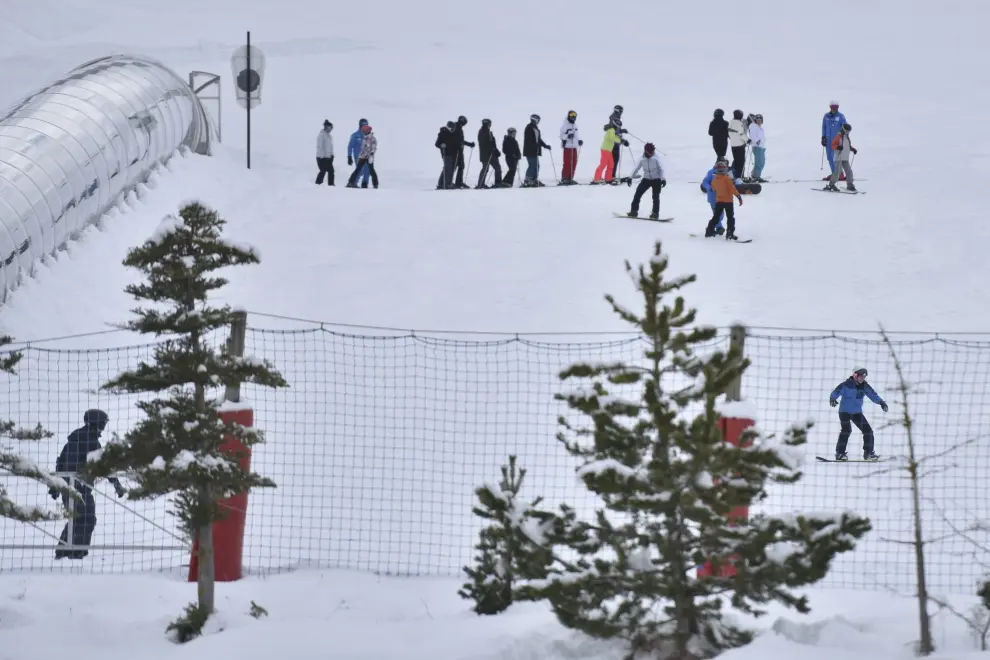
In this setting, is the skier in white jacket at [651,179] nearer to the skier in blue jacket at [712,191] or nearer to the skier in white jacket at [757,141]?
the skier in blue jacket at [712,191]

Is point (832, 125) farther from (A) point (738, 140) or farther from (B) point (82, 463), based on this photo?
(B) point (82, 463)

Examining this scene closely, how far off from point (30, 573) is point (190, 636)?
2245mm

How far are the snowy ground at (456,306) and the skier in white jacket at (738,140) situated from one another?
113cm

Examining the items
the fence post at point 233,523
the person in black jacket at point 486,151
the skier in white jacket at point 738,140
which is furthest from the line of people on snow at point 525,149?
the fence post at point 233,523

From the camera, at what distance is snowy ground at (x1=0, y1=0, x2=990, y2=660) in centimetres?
927

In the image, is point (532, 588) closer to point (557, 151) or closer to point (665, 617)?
point (665, 617)

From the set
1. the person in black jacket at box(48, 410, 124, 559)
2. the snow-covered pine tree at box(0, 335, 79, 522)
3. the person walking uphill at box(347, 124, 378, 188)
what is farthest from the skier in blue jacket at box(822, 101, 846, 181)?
the snow-covered pine tree at box(0, 335, 79, 522)

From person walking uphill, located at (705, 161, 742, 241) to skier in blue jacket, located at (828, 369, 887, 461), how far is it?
6.57 meters

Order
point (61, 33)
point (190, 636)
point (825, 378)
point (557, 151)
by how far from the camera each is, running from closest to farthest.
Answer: point (190, 636), point (825, 378), point (557, 151), point (61, 33)

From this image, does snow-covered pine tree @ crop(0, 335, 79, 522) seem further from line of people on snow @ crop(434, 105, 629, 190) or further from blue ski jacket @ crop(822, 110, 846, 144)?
blue ski jacket @ crop(822, 110, 846, 144)

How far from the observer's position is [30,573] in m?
10.2

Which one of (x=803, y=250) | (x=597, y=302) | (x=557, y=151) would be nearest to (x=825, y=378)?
(x=597, y=302)

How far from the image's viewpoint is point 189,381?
28.6 ft

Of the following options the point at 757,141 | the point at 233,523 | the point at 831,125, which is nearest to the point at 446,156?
the point at 757,141
